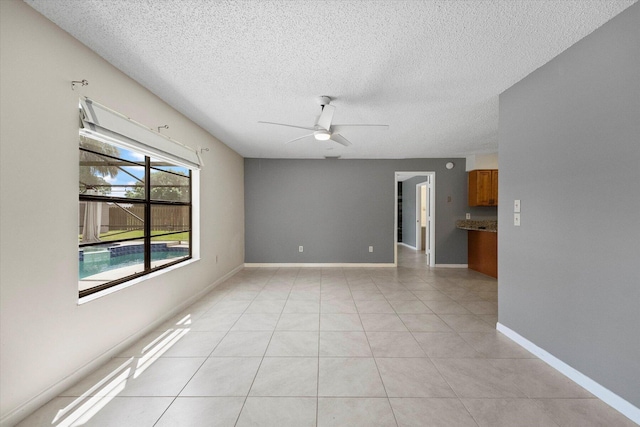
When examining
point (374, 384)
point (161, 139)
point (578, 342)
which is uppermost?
point (161, 139)

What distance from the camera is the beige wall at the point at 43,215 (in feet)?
4.89

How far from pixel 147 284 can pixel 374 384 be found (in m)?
2.28

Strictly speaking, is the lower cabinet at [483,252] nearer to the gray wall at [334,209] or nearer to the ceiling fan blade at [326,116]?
the gray wall at [334,209]

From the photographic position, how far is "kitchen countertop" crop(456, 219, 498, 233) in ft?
16.6

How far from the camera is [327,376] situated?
1974 millimetres

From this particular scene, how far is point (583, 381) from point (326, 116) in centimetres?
295

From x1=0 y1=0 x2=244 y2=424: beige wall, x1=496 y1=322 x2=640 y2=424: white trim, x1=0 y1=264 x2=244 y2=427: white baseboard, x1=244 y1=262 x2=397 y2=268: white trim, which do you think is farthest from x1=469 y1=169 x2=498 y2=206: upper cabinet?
x1=0 y1=0 x2=244 y2=424: beige wall

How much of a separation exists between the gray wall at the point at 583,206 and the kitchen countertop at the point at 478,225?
284 centimetres

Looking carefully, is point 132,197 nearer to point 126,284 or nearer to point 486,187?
point 126,284

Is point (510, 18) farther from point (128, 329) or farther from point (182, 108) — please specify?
point (128, 329)

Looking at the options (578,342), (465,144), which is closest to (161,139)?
(578,342)

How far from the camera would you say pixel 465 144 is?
4.87 m

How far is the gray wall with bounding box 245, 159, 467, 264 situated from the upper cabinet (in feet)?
1.06

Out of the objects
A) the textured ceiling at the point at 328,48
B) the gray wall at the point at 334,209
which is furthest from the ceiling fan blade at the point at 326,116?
the gray wall at the point at 334,209
